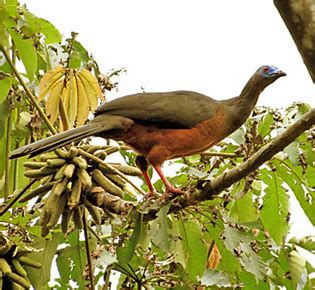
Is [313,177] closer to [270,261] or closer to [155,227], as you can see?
[270,261]

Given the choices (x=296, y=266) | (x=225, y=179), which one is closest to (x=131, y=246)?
(x=225, y=179)

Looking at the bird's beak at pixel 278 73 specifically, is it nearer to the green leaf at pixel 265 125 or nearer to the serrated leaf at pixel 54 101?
the green leaf at pixel 265 125

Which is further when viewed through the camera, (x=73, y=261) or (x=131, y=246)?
(x=73, y=261)

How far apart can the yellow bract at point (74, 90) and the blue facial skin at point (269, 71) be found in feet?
1.96

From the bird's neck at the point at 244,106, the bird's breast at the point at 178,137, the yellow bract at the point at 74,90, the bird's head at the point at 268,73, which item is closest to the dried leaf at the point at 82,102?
the yellow bract at the point at 74,90

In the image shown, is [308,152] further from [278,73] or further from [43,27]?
[43,27]

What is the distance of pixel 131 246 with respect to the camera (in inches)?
92.3

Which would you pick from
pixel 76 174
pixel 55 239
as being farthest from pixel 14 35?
pixel 55 239

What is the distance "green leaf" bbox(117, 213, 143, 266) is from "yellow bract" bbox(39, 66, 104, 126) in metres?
0.54

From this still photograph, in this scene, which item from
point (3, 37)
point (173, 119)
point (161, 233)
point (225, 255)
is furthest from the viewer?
point (173, 119)

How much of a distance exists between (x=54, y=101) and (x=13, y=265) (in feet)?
1.97

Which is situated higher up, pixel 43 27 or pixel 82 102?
pixel 43 27

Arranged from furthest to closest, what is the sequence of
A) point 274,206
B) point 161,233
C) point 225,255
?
point 274,206 → point 225,255 → point 161,233

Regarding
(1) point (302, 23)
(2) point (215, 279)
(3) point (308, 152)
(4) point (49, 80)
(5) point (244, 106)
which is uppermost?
(4) point (49, 80)
